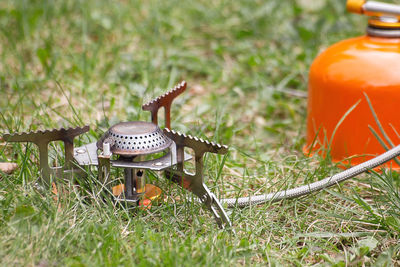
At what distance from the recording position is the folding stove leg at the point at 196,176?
1.63m

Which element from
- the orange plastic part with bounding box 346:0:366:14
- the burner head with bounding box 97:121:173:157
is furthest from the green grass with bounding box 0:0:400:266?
the orange plastic part with bounding box 346:0:366:14

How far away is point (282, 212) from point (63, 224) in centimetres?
71

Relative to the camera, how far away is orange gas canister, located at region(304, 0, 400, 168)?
2145 millimetres

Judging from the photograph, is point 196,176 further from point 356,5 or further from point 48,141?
point 356,5

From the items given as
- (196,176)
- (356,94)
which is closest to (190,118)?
(356,94)

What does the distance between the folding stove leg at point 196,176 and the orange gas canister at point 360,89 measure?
60 centimetres

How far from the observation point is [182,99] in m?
2.71

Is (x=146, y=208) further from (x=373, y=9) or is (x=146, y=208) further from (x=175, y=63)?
(x=175, y=63)

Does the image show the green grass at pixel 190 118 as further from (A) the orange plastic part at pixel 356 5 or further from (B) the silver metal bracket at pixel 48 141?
(A) the orange plastic part at pixel 356 5

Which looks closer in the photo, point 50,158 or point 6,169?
point 6,169

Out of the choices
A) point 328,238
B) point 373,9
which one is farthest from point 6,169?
point 373,9

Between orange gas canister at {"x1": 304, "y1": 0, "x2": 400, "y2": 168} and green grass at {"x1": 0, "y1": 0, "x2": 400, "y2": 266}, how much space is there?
12 cm

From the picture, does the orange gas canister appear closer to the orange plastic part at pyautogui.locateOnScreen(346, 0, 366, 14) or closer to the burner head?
the orange plastic part at pyautogui.locateOnScreen(346, 0, 366, 14)

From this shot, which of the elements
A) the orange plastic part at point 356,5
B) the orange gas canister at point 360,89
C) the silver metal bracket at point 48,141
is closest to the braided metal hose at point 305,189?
the orange gas canister at point 360,89
